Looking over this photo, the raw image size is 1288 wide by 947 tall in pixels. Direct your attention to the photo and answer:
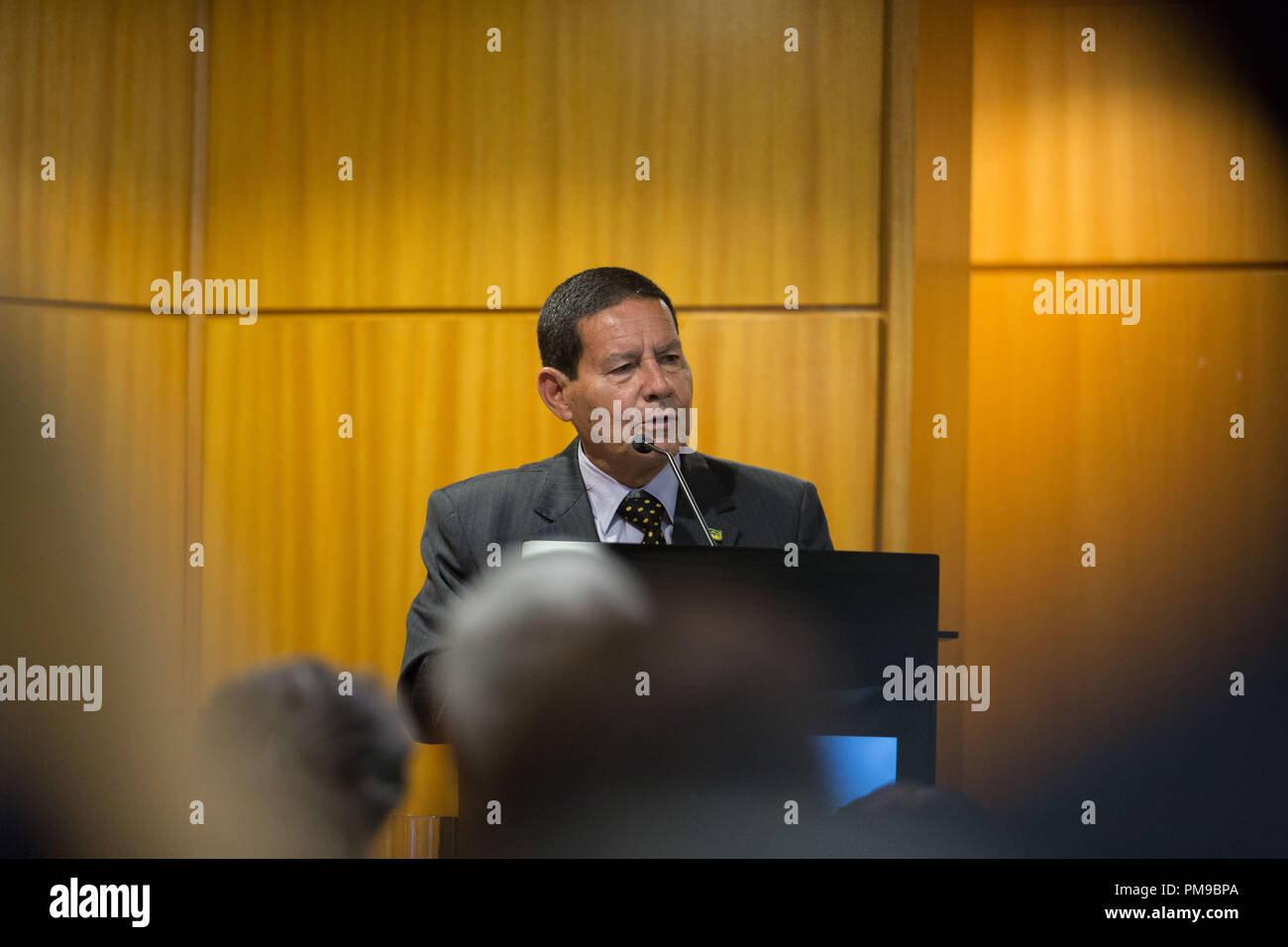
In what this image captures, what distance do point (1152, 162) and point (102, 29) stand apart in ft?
7.32

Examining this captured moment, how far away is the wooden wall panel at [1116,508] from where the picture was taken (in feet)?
6.99

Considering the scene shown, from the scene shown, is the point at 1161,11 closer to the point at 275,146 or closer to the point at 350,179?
the point at 350,179

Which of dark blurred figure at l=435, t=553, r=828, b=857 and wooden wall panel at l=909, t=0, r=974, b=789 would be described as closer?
dark blurred figure at l=435, t=553, r=828, b=857

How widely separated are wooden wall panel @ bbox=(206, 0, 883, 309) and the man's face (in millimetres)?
974

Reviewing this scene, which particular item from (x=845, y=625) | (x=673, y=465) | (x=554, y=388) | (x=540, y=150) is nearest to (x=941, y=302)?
(x=540, y=150)

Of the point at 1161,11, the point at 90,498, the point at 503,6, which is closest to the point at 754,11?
the point at 503,6

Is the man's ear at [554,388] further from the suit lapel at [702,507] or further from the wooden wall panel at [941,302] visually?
the wooden wall panel at [941,302]

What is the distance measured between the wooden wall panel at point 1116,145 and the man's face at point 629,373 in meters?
1.41

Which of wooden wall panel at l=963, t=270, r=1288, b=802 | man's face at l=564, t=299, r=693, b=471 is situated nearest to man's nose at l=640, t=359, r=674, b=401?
man's face at l=564, t=299, r=693, b=471

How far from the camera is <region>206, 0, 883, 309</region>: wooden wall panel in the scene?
7.03ft

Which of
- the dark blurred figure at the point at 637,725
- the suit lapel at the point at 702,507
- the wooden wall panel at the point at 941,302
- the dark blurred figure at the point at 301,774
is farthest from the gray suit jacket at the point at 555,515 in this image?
the wooden wall panel at the point at 941,302

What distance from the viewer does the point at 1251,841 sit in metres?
1.22

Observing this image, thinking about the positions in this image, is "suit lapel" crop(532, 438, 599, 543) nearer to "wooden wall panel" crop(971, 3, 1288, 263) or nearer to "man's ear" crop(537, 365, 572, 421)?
"man's ear" crop(537, 365, 572, 421)

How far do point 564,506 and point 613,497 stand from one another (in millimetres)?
60
